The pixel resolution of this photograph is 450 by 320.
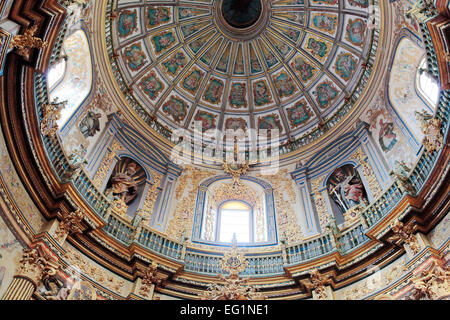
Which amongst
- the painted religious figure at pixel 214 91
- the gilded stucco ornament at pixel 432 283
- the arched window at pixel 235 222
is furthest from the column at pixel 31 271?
the painted religious figure at pixel 214 91

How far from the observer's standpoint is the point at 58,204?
1105cm

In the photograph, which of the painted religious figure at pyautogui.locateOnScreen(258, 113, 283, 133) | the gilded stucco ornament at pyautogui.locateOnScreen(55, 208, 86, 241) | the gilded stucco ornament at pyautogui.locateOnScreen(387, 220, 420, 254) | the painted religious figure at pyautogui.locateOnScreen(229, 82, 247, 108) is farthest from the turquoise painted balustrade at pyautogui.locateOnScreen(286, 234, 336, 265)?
the painted religious figure at pyautogui.locateOnScreen(229, 82, 247, 108)

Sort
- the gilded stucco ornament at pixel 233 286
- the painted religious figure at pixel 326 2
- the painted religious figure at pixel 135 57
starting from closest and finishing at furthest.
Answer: the gilded stucco ornament at pixel 233 286 < the painted religious figure at pixel 135 57 < the painted religious figure at pixel 326 2

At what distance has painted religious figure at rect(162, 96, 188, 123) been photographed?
21969 mm

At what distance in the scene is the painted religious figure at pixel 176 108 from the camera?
21969 millimetres

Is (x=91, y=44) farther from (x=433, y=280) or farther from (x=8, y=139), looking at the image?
(x=433, y=280)

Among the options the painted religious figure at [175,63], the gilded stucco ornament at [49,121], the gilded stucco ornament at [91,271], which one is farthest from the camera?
the painted religious figure at [175,63]

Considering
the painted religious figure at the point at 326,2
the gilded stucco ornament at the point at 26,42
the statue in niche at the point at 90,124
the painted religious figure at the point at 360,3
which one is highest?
the painted religious figure at the point at 326,2

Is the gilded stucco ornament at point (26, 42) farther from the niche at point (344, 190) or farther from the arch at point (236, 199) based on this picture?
the niche at point (344, 190)

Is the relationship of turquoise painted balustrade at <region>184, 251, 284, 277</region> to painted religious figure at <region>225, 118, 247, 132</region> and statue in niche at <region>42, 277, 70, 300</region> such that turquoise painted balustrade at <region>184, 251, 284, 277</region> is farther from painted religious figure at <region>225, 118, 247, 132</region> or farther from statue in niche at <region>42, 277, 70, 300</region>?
painted religious figure at <region>225, 118, 247, 132</region>

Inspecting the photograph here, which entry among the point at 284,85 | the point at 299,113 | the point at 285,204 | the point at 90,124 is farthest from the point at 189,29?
the point at 285,204

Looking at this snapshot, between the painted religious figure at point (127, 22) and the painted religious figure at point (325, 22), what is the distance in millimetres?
10695

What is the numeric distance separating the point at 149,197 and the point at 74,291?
6.23 meters
